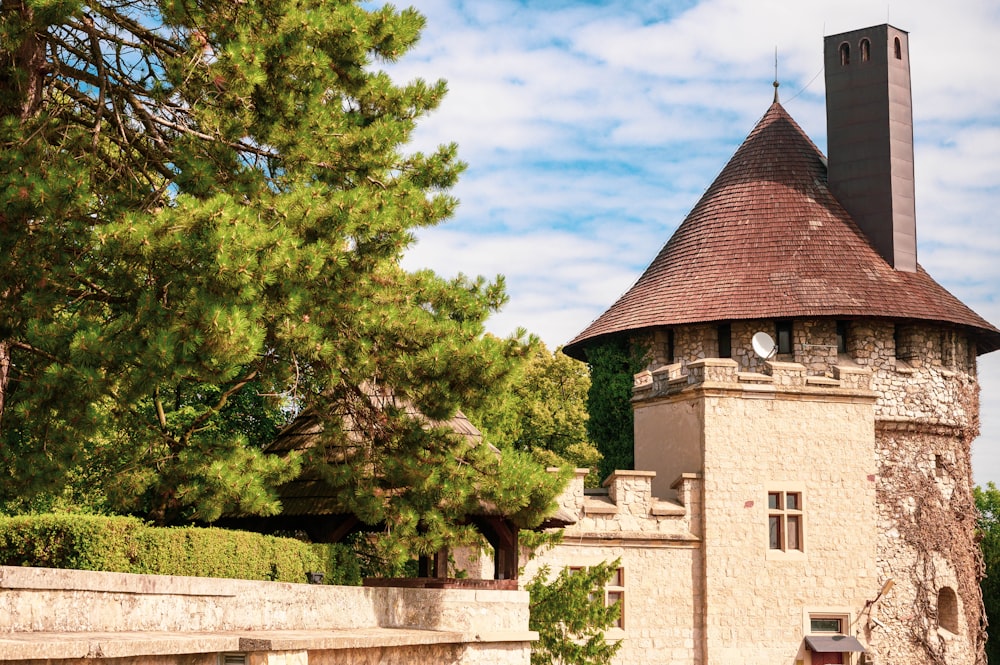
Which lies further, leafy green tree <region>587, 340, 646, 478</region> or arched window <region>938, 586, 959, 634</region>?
leafy green tree <region>587, 340, 646, 478</region>

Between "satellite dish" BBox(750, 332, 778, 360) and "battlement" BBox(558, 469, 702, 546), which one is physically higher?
"satellite dish" BBox(750, 332, 778, 360)

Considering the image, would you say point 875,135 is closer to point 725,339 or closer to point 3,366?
point 725,339

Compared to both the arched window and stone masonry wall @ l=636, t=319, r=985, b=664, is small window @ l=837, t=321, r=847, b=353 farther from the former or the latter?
the arched window

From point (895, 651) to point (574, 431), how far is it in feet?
30.3

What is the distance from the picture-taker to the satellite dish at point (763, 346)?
72.0 feet

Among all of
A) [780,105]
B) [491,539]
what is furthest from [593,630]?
[780,105]

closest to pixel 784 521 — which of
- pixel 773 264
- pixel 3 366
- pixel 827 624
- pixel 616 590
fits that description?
pixel 827 624

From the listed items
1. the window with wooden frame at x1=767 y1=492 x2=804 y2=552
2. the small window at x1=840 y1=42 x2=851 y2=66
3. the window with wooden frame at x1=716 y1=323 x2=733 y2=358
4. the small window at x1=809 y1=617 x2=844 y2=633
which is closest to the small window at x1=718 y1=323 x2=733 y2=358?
the window with wooden frame at x1=716 y1=323 x2=733 y2=358

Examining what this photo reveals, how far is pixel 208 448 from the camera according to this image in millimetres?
11312

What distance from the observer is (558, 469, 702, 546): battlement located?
19594mm

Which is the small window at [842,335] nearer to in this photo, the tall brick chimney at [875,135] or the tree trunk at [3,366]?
the tall brick chimney at [875,135]

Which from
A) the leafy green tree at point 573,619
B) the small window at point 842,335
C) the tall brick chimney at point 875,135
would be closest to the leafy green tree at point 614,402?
Answer: the small window at point 842,335

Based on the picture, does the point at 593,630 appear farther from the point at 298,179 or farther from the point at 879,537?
the point at 298,179

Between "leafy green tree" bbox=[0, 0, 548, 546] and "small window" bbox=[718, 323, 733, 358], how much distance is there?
1102 cm
